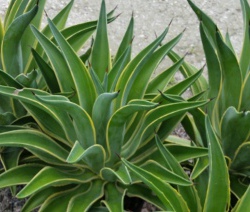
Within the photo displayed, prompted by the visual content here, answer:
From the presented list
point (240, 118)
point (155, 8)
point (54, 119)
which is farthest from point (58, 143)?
point (155, 8)

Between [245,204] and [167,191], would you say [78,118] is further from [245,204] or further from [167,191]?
[245,204]

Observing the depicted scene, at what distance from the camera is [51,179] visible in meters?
2.07

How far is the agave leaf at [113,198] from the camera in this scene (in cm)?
205

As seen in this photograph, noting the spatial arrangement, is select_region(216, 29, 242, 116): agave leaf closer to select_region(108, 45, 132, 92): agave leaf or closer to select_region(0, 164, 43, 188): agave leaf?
select_region(108, 45, 132, 92): agave leaf

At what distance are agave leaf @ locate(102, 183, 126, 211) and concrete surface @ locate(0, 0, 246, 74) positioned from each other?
4.69 ft

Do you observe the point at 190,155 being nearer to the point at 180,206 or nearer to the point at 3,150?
the point at 180,206

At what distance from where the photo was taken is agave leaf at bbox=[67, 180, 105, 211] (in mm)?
2088

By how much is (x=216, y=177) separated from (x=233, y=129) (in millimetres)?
446

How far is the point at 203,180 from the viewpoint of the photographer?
207 cm

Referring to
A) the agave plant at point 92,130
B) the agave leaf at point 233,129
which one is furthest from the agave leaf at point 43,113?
the agave leaf at point 233,129

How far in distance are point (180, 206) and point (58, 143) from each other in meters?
0.63

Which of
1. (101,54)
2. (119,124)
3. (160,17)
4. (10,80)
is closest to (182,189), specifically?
(119,124)

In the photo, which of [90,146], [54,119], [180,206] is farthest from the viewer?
[54,119]

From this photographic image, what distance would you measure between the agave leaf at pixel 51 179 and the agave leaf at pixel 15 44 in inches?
20.1
